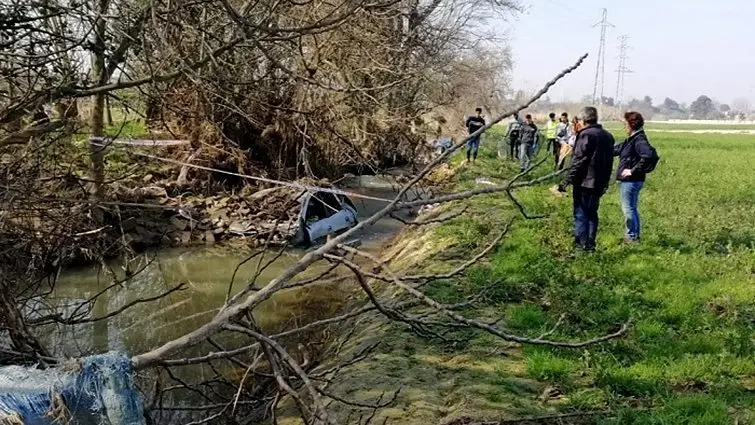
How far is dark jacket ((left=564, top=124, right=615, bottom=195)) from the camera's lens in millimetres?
8844

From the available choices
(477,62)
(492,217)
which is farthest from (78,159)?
(477,62)

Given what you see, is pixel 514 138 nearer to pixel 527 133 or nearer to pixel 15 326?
pixel 527 133

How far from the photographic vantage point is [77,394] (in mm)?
2768

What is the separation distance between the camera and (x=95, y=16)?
528 centimetres

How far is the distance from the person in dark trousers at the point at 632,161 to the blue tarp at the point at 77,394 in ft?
24.7

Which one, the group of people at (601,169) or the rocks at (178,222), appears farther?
the rocks at (178,222)

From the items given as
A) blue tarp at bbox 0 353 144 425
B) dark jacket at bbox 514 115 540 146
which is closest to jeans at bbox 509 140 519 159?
dark jacket at bbox 514 115 540 146

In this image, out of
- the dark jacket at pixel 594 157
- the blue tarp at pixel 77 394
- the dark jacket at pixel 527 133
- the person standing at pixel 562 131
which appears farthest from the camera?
the dark jacket at pixel 527 133

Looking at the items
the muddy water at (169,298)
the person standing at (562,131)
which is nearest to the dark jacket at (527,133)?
the person standing at (562,131)

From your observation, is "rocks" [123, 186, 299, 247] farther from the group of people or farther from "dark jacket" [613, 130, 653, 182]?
"dark jacket" [613, 130, 653, 182]

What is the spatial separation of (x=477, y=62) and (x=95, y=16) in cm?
3234

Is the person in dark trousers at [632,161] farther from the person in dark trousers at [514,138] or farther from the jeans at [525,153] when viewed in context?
the person in dark trousers at [514,138]

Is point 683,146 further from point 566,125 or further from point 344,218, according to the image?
point 344,218

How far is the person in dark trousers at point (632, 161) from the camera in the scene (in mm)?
8977
